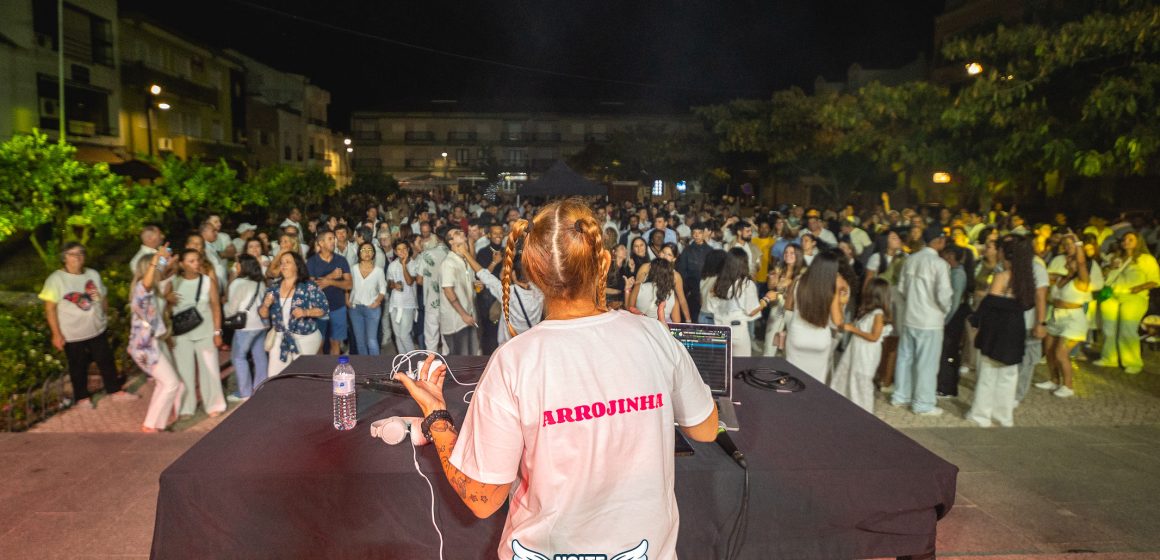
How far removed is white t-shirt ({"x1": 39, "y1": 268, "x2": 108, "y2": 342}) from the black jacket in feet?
26.2

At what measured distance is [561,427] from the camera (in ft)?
5.25

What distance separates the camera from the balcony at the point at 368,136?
2822 inches

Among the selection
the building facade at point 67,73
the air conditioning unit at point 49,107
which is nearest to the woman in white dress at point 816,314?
the building facade at point 67,73

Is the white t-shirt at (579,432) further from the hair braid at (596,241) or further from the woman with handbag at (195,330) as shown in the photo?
the woman with handbag at (195,330)

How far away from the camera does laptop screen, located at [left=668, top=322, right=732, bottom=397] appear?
11.2 ft

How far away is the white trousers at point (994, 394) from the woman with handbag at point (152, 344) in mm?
7162

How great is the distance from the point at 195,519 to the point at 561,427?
6.20ft

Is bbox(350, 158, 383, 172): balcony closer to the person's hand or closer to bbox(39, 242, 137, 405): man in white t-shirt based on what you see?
bbox(39, 242, 137, 405): man in white t-shirt

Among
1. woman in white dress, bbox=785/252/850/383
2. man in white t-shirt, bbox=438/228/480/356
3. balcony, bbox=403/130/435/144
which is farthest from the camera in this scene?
balcony, bbox=403/130/435/144

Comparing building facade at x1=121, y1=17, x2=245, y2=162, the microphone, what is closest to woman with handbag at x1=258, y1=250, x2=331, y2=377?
the microphone

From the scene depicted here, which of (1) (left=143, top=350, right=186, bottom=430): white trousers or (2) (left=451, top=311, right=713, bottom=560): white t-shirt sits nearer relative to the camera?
(2) (left=451, top=311, right=713, bottom=560): white t-shirt

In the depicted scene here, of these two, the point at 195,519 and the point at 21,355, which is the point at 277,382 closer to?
the point at 195,519

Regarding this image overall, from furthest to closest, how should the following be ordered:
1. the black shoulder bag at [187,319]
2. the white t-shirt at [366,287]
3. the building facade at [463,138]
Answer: the building facade at [463,138] → the white t-shirt at [366,287] → the black shoulder bag at [187,319]

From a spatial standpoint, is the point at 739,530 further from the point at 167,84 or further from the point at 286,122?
the point at 286,122
